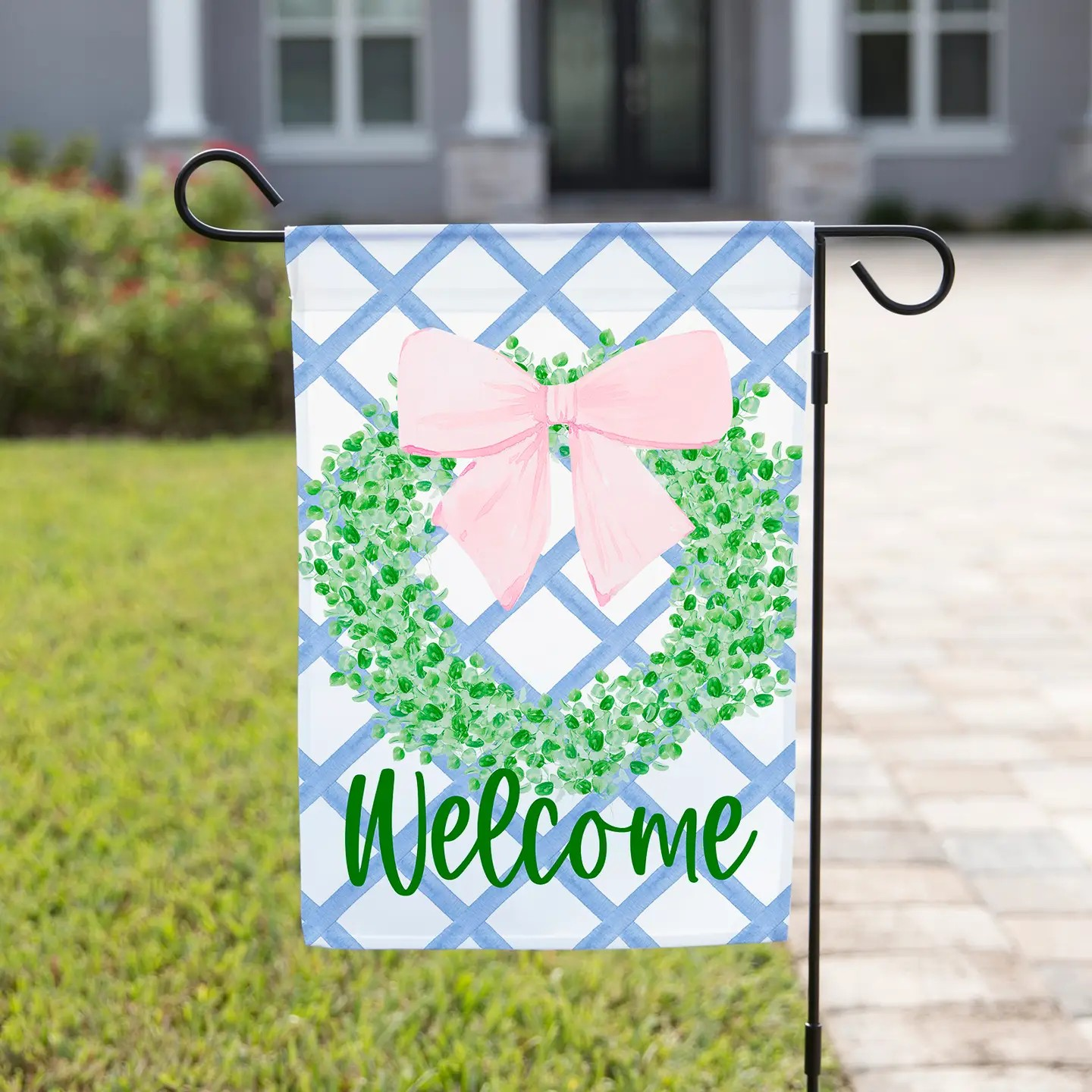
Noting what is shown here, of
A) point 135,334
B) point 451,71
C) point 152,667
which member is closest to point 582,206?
point 451,71

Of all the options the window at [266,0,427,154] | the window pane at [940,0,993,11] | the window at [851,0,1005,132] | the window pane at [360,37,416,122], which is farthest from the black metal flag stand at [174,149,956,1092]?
the window pane at [940,0,993,11]

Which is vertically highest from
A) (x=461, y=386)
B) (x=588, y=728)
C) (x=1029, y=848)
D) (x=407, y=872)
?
(x=461, y=386)

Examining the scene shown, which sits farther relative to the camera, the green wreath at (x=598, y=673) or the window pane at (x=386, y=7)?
the window pane at (x=386, y=7)

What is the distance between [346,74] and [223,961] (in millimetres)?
16283

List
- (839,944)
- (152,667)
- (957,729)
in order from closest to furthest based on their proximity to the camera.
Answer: (839,944) < (957,729) < (152,667)

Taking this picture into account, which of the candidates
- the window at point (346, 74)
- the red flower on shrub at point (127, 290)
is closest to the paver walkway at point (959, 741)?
the red flower on shrub at point (127, 290)

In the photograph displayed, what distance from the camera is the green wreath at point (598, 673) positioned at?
6.46 ft

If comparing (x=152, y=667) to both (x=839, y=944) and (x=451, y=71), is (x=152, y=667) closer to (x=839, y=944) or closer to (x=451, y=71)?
(x=839, y=944)

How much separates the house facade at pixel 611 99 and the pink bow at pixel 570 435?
15.5 m

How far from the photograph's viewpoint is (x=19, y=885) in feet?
10.8

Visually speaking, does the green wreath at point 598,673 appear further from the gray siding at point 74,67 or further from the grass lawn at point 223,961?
the gray siding at point 74,67

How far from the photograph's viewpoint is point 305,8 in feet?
59.4

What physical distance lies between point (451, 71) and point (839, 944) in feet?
53.3

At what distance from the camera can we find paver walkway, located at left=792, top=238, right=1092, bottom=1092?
278 centimetres
